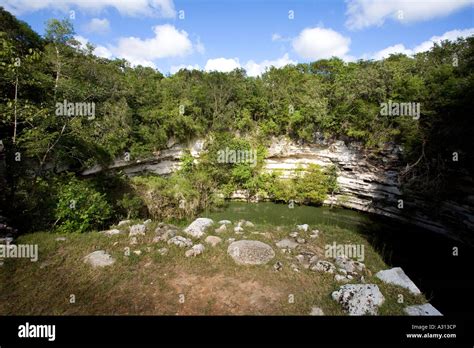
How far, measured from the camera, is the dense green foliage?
8805 mm

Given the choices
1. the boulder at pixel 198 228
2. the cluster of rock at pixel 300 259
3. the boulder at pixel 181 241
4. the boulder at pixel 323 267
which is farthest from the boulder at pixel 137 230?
the boulder at pixel 323 267

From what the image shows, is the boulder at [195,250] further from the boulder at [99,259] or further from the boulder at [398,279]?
the boulder at [398,279]

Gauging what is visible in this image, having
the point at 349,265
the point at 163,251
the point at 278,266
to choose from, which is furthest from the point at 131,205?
the point at 349,265

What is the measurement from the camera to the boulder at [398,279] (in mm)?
5906

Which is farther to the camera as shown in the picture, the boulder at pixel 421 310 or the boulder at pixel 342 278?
the boulder at pixel 342 278

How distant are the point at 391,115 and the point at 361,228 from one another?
7.23 metres

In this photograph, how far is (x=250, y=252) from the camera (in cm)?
709

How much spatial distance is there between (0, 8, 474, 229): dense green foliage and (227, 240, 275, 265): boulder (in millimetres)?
5957

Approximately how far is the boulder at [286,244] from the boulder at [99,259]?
4.99 meters

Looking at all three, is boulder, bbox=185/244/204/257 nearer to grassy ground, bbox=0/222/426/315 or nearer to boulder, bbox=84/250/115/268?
grassy ground, bbox=0/222/426/315

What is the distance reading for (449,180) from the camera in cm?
1212

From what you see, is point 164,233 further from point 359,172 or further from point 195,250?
point 359,172
